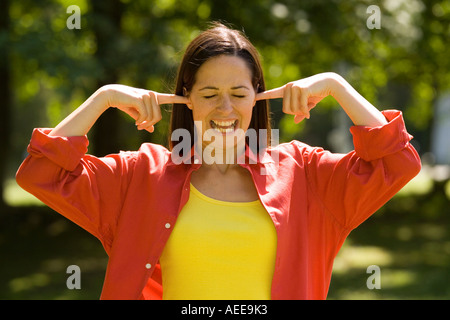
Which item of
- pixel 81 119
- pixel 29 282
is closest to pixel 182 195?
pixel 81 119

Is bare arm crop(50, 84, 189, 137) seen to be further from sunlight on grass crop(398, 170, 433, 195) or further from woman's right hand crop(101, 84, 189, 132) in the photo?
sunlight on grass crop(398, 170, 433, 195)

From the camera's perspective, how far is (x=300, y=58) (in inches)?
370

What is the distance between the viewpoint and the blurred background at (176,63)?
23.9 feet

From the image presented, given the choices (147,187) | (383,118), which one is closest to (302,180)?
(383,118)

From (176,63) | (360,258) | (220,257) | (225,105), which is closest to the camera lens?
(220,257)

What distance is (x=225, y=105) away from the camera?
2316 mm

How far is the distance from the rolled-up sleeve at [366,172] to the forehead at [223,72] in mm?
476

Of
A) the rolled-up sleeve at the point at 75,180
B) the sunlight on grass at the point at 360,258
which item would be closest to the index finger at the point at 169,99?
the rolled-up sleeve at the point at 75,180

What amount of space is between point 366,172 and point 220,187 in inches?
22.5

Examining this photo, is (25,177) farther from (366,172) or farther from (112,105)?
(366,172)

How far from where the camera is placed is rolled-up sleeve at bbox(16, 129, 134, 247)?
2207mm

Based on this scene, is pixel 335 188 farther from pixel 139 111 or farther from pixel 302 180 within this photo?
pixel 139 111
